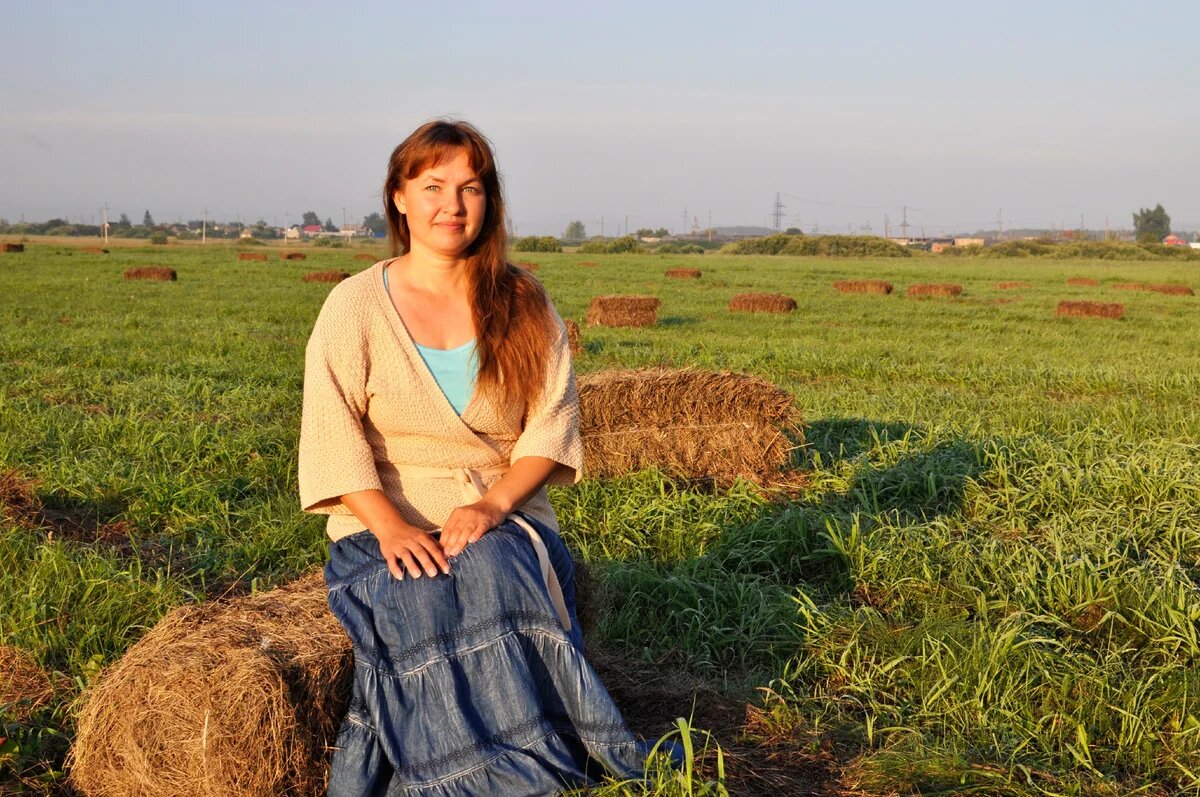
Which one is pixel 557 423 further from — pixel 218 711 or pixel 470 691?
pixel 218 711

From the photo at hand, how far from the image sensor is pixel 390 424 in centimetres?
316

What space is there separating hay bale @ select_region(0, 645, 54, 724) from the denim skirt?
1273mm

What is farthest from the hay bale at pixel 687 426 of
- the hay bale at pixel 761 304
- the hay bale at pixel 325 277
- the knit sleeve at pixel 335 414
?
the hay bale at pixel 325 277

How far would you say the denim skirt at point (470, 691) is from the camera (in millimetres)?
2779

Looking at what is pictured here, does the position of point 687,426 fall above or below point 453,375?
below

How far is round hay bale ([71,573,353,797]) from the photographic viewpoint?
2727 mm

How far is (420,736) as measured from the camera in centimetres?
278

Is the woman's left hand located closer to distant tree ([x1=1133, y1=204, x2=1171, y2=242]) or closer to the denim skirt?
the denim skirt

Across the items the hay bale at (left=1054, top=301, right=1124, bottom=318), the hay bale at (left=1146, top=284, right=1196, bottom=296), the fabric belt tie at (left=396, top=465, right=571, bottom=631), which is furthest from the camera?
the hay bale at (left=1146, top=284, right=1196, bottom=296)

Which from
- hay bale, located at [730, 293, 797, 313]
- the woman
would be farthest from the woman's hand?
hay bale, located at [730, 293, 797, 313]

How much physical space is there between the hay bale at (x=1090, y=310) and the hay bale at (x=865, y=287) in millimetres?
6113

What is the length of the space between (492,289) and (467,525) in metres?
0.72

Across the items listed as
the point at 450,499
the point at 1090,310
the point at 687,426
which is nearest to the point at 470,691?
the point at 450,499

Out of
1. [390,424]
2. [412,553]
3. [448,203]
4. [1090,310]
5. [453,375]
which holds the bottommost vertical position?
[1090,310]
